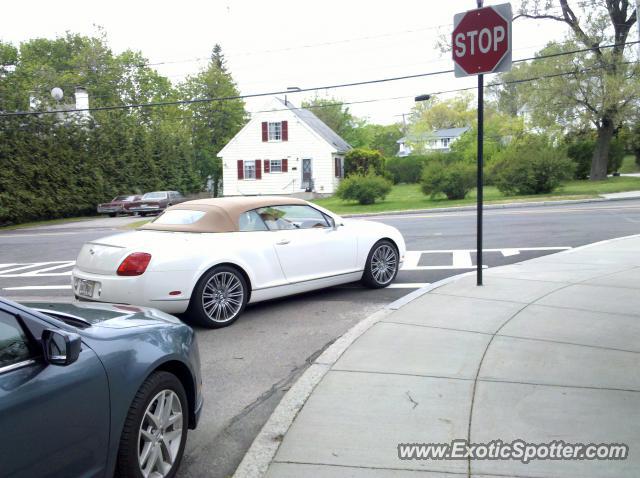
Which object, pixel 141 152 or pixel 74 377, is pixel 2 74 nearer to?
pixel 141 152

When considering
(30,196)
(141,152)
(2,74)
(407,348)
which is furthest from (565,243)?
(141,152)

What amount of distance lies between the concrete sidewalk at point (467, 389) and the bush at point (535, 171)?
76.6ft

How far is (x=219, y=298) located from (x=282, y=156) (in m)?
39.7

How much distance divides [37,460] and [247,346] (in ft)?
12.2

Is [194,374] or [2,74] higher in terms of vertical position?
[2,74]

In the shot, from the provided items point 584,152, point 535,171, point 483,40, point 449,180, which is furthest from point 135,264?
point 584,152

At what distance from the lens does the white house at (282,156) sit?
4516 centimetres

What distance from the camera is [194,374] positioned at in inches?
146

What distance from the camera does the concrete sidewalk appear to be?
11.5ft

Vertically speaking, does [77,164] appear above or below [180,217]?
above

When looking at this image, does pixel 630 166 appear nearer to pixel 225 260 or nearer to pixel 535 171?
pixel 535 171

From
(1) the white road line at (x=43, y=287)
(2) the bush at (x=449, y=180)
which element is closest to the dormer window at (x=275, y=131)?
(2) the bush at (x=449, y=180)

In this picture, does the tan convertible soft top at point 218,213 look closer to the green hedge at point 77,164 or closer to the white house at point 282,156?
the green hedge at point 77,164

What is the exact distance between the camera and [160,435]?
3301 millimetres
